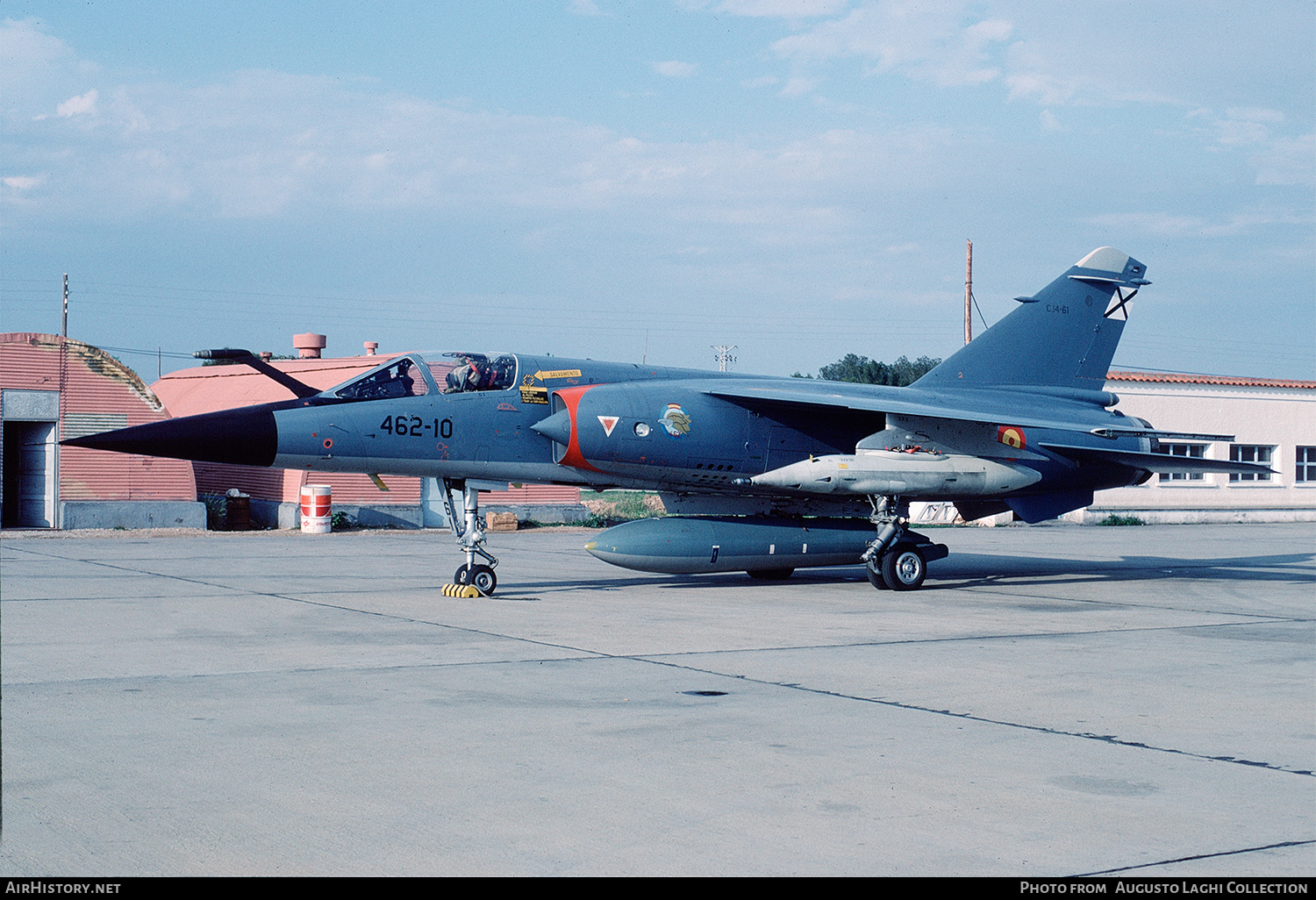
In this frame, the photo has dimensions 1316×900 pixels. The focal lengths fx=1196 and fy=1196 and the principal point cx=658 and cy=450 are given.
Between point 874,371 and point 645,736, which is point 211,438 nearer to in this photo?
point 645,736

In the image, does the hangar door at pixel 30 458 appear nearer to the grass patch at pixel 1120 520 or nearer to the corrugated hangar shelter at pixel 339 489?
the corrugated hangar shelter at pixel 339 489

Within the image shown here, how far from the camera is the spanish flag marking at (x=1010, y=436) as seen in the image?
1617 cm

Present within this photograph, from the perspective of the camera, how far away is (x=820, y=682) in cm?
848

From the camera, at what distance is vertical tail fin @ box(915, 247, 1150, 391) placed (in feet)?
59.6

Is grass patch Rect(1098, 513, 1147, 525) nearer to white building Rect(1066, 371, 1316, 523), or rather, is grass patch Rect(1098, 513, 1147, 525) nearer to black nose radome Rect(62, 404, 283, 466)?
white building Rect(1066, 371, 1316, 523)

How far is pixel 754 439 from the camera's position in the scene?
51.5 feet

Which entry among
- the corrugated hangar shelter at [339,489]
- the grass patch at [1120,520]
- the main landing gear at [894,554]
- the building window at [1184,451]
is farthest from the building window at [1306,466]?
the main landing gear at [894,554]

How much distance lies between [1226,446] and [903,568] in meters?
28.0

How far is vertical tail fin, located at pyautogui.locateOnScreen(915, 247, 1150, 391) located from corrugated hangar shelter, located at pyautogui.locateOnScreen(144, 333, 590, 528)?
41.3ft

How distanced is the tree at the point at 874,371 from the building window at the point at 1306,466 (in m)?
32.0

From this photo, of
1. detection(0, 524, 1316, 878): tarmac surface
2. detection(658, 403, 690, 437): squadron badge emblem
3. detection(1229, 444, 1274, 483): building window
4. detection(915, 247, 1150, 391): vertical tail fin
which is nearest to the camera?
detection(0, 524, 1316, 878): tarmac surface

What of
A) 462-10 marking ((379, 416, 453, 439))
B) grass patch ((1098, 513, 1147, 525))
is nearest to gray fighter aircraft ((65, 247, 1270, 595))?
462-10 marking ((379, 416, 453, 439))

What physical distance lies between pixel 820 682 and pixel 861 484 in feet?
23.2

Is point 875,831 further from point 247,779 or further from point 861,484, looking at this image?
point 861,484
